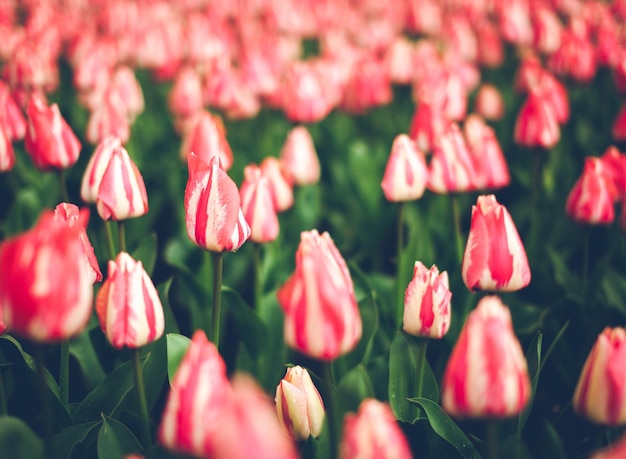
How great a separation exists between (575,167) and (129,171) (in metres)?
2.12

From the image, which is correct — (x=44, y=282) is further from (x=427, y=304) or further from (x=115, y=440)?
(x=427, y=304)

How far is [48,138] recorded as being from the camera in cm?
177

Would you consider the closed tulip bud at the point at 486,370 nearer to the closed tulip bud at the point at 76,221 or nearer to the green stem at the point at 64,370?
the closed tulip bud at the point at 76,221

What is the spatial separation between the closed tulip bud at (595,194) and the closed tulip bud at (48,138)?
56.6 inches

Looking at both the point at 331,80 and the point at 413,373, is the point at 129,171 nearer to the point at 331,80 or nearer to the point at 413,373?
the point at 413,373

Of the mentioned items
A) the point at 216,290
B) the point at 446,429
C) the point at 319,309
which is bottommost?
the point at 446,429

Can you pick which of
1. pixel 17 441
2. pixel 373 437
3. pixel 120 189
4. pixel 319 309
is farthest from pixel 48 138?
pixel 373 437

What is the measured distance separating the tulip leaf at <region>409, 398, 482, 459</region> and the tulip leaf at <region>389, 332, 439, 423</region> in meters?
0.14

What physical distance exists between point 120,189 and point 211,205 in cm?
34

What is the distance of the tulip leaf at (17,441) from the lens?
1028 mm

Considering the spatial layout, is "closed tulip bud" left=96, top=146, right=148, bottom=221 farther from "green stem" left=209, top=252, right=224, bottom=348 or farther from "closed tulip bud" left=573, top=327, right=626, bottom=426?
"closed tulip bud" left=573, top=327, right=626, bottom=426

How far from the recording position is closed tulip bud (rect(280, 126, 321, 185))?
2.24 metres

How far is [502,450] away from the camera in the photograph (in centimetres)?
105

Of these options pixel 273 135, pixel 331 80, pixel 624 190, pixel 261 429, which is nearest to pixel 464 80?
pixel 331 80
